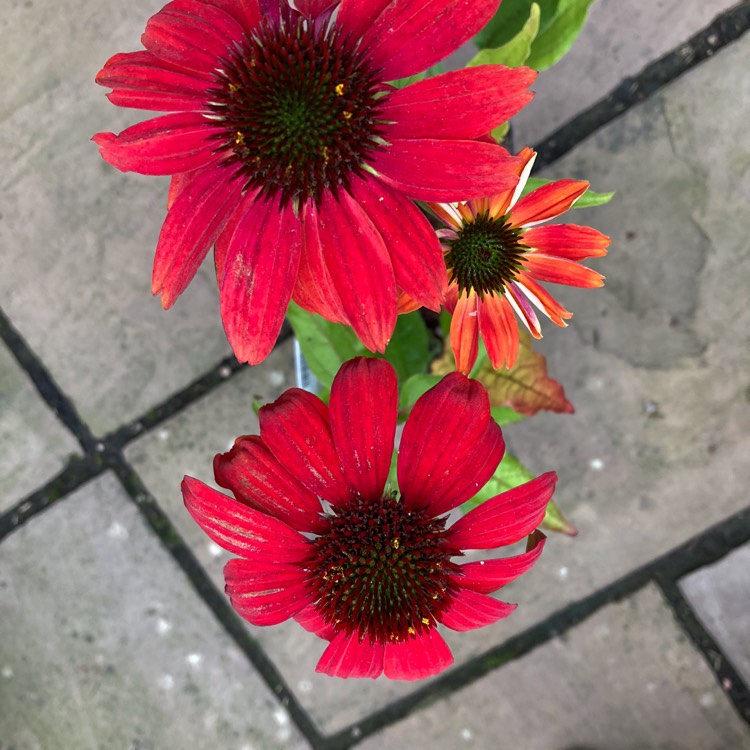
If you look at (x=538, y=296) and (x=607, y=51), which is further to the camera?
(x=607, y=51)

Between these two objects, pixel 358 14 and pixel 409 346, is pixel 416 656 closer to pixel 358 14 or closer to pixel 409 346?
pixel 409 346

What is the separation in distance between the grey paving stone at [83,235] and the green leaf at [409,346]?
318 mm

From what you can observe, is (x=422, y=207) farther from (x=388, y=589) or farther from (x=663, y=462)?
(x=663, y=462)

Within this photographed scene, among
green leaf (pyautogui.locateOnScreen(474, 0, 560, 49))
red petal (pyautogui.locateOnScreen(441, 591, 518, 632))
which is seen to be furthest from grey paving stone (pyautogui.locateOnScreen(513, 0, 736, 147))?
red petal (pyautogui.locateOnScreen(441, 591, 518, 632))

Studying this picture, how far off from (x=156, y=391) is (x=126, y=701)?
1.56ft

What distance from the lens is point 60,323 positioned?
927 millimetres

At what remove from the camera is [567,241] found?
47 cm

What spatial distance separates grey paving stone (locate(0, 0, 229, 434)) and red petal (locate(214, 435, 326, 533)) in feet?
1.59

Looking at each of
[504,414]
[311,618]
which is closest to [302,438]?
[311,618]

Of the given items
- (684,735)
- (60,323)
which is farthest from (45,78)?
(684,735)

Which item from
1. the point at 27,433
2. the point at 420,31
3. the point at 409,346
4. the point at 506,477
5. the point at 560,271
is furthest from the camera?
the point at 27,433

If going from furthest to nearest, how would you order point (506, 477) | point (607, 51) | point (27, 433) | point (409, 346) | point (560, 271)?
point (27, 433) → point (607, 51) → point (409, 346) → point (506, 477) → point (560, 271)

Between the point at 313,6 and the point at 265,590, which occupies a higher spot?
the point at 313,6

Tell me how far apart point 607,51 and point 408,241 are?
61cm
